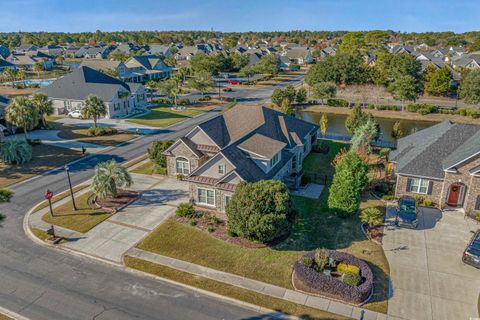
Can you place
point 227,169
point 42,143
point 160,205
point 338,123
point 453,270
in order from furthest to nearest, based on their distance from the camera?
1. point 338,123
2. point 42,143
3. point 160,205
4. point 227,169
5. point 453,270

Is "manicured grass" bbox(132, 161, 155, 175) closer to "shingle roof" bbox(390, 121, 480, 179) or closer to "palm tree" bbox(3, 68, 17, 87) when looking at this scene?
"shingle roof" bbox(390, 121, 480, 179)

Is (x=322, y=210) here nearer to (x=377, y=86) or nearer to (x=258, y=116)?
(x=258, y=116)

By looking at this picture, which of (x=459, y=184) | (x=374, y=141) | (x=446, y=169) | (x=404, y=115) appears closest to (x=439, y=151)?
(x=446, y=169)

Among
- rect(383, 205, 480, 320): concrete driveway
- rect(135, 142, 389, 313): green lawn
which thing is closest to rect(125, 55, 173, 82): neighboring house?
rect(135, 142, 389, 313): green lawn

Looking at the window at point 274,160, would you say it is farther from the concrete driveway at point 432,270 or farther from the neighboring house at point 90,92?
the neighboring house at point 90,92

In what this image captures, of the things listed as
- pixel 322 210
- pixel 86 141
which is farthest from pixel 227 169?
pixel 86 141

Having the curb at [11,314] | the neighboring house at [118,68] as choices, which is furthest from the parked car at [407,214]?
the neighboring house at [118,68]
